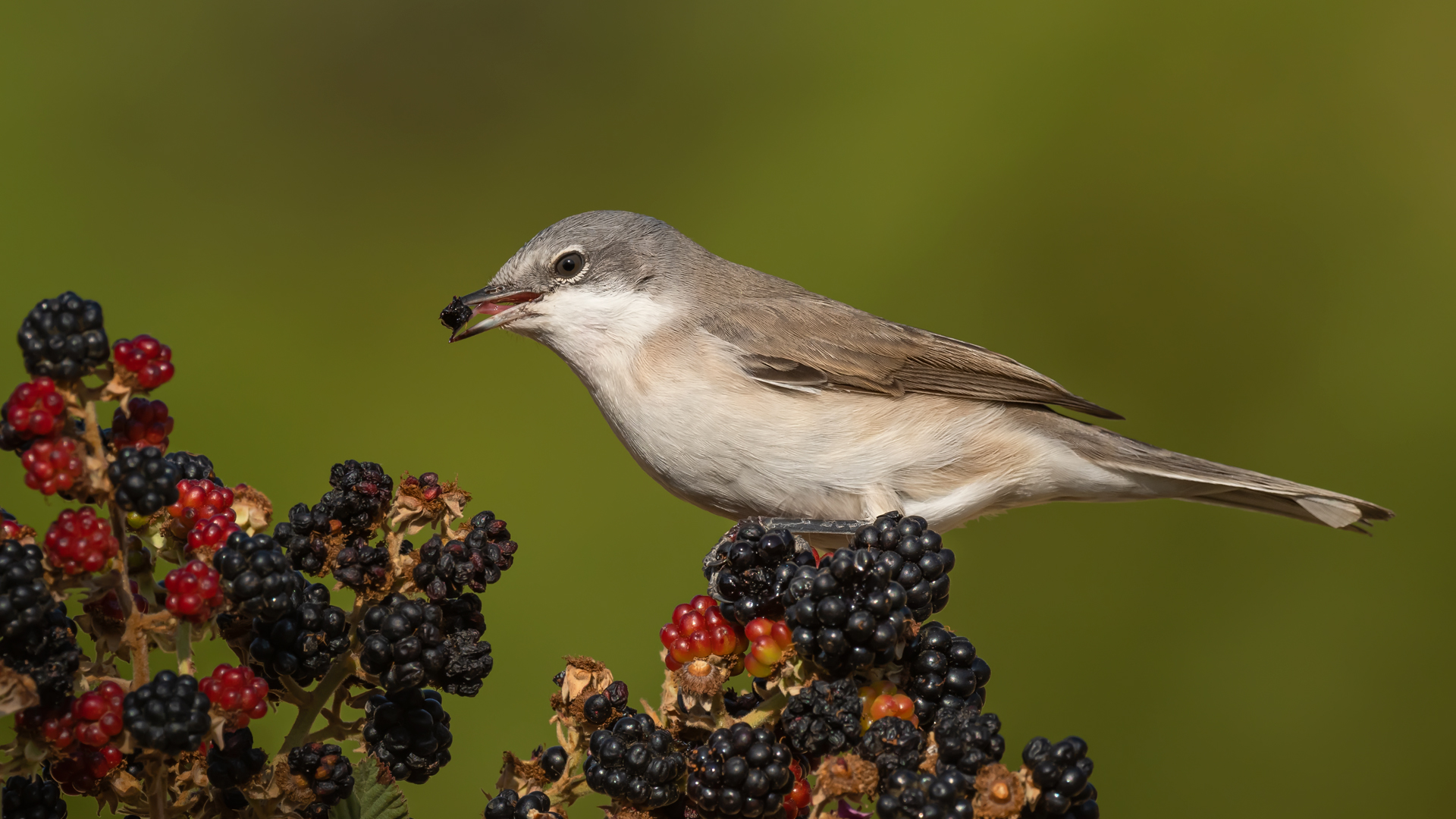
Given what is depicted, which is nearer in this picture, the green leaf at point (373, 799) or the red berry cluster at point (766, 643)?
the green leaf at point (373, 799)

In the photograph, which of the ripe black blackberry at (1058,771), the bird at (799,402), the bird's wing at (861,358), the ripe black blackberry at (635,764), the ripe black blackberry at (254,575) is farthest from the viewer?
the bird's wing at (861,358)

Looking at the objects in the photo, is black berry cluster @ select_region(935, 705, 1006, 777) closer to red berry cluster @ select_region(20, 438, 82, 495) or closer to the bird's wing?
red berry cluster @ select_region(20, 438, 82, 495)

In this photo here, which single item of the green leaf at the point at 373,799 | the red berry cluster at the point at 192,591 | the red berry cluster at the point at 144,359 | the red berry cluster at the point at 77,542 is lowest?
the green leaf at the point at 373,799

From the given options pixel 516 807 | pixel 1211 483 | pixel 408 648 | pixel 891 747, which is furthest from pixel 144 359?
pixel 1211 483

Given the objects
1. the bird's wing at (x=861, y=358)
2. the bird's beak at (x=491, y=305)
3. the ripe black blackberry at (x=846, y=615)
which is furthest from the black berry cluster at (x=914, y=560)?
the bird's beak at (x=491, y=305)

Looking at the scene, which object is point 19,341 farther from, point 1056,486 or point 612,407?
point 1056,486

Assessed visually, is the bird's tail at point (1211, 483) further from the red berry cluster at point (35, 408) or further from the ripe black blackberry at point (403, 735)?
the red berry cluster at point (35, 408)

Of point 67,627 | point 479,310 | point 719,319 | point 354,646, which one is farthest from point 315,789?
point 719,319
